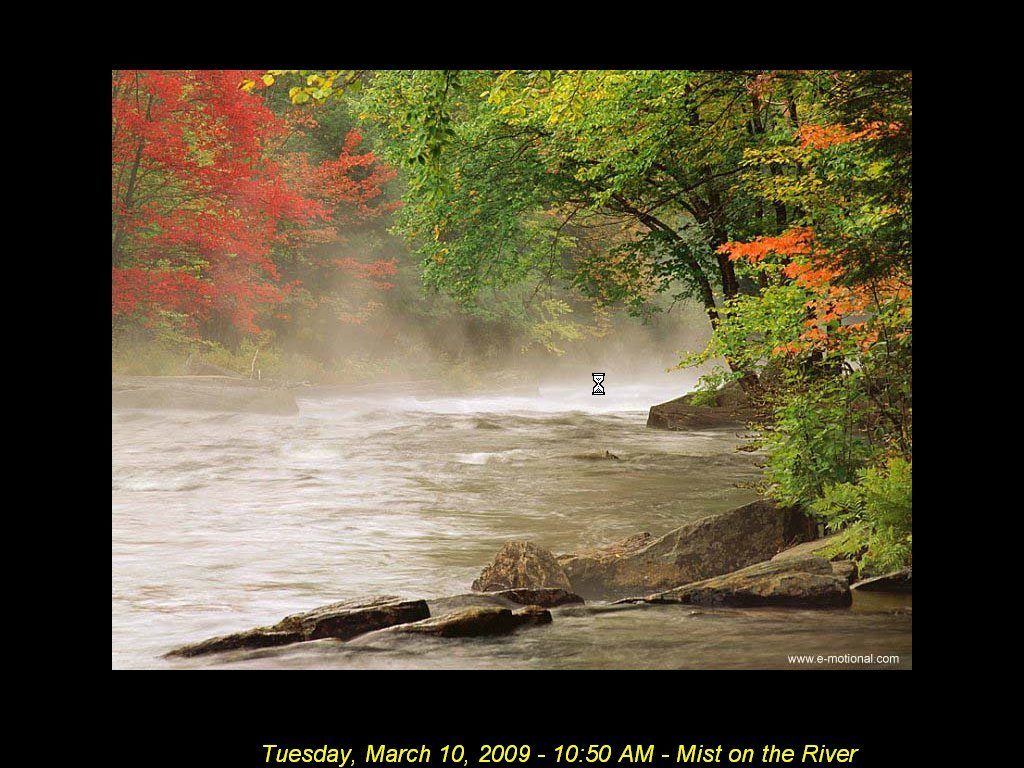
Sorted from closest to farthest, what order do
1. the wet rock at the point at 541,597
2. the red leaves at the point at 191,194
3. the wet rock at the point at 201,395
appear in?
the wet rock at the point at 541,597 → the red leaves at the point at 191,194 → the wet rock at the point at 201,395

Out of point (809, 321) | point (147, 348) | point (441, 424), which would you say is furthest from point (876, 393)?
point (147, 348)

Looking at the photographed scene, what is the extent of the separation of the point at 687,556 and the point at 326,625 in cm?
378

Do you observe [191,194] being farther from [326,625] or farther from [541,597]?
[326,625]

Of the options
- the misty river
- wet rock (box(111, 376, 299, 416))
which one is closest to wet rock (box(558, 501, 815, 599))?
the misty river

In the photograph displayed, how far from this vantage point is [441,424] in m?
26.6

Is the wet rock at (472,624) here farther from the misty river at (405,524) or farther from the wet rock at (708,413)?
the wet rock at (708,413)

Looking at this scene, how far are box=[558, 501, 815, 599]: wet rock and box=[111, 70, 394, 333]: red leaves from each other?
51.9ft

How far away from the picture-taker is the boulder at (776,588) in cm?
732

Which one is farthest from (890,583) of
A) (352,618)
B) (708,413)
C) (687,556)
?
(708,413)

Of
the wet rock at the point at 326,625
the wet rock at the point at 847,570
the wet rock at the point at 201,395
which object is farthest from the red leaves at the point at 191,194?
the wet rock at the point at 847,570

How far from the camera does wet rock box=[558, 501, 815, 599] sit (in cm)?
931

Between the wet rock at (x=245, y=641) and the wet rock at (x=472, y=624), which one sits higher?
the wet rock at (x=472, y=624)

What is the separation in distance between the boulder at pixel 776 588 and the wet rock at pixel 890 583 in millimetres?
253

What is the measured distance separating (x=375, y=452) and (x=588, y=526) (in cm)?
864
